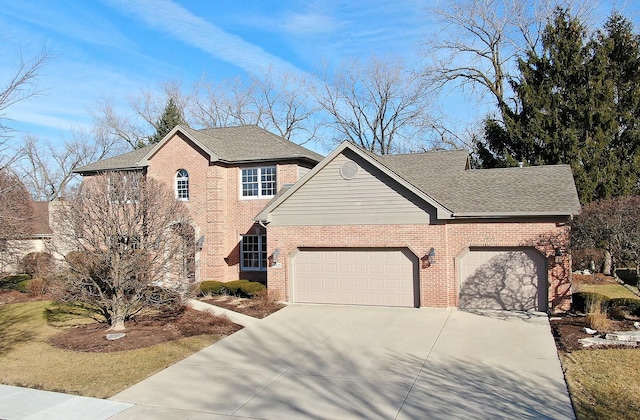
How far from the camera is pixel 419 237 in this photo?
16.1m

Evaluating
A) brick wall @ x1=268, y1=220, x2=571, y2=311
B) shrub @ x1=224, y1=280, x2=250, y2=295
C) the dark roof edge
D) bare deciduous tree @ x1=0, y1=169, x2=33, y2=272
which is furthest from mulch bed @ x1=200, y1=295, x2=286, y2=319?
bare deciduous tree @ x1=0, y1=169, x2=33, y2=272

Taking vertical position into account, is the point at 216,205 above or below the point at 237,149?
below

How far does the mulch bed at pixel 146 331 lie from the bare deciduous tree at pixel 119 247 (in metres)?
0.62

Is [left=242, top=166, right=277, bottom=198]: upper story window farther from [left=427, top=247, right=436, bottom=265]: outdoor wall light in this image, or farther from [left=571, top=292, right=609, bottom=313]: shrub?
[left=571, top=292, right=609, bottom=313]: shrub

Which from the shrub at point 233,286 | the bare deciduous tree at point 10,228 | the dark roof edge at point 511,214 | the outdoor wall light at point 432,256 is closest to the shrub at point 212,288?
the shrub at point 233,286

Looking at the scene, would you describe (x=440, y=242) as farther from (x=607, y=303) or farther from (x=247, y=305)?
(x=247, y=305)

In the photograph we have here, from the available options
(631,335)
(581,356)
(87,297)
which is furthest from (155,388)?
(631,335)

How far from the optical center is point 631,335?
1158cm

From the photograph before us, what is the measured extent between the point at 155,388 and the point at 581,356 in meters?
9.14

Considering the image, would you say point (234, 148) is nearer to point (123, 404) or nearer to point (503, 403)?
point (123, 404)

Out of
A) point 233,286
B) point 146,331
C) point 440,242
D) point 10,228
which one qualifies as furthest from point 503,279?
point 10,228

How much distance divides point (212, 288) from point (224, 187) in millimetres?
4602

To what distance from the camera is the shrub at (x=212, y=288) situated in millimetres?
19391

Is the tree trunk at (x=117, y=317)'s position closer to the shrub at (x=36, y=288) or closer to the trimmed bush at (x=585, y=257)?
the shrub at (x=36, y=288)
